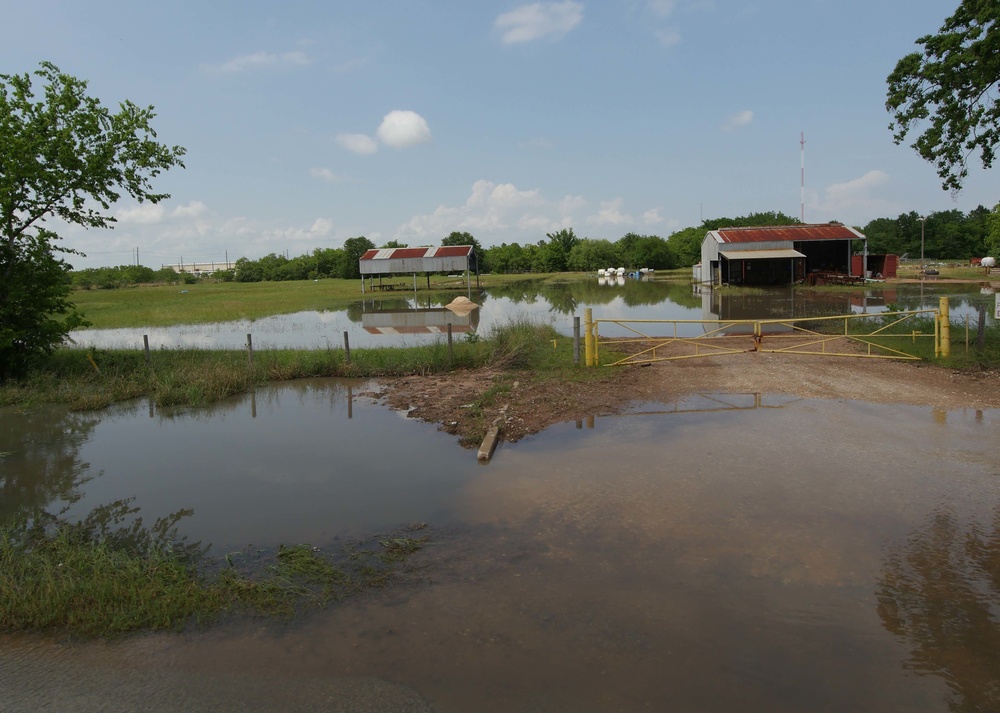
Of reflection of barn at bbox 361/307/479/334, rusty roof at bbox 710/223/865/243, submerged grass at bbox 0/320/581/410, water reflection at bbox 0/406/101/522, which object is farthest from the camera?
rusty roof at bbox 710/223/865/243

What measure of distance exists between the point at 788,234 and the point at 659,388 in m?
41.1

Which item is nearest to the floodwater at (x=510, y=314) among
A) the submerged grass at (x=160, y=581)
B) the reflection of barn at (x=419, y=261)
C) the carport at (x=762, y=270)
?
the carport at (x=762, y=270)

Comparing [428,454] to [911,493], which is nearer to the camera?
[911,493]

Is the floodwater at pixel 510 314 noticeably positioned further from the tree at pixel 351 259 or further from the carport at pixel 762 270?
the tree at pixel 351 259

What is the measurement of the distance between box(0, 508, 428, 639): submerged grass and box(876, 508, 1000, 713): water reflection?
4.63 m

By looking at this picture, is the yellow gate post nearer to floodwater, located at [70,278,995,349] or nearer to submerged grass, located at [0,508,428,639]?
floodwater, located at [70,278,995,349]

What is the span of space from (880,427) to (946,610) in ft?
20.1

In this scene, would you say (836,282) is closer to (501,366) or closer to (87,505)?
(501,366)

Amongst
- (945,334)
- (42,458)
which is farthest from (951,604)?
(42,458)

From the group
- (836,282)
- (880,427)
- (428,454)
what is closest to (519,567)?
(428,454)

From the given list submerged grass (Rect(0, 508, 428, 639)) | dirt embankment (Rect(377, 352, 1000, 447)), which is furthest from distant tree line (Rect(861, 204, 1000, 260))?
submerged grass (Rect(0, 508, 428, 639))

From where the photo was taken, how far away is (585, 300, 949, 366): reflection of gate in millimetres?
16688

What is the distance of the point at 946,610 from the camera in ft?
19.2

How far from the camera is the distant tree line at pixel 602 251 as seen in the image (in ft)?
309
